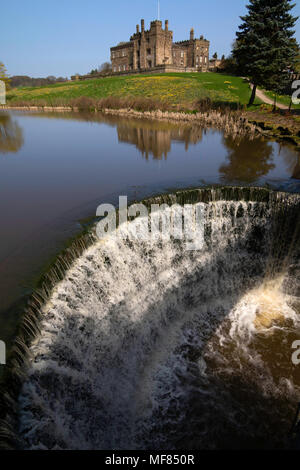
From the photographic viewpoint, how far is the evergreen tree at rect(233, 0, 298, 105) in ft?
66.3

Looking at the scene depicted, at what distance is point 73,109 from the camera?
35.0 meters

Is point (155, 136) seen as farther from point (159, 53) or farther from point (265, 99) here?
point (159, 53)

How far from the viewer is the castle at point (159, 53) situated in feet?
167

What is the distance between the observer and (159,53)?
52.0m

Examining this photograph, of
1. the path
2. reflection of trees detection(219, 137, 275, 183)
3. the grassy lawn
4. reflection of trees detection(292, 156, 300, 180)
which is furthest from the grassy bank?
reflection of trees detection(292, 156, 300, 180)

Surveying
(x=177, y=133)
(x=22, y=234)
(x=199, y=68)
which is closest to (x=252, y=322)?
(x=22, y=234)

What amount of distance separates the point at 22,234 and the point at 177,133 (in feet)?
46.9

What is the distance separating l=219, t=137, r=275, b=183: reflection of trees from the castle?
42893 millimetres

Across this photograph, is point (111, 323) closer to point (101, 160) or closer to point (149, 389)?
point (149, 389)

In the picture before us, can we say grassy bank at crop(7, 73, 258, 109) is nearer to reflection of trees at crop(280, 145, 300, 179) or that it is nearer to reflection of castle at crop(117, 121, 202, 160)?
reflection of castle at crop(117, 121, 202, 160)

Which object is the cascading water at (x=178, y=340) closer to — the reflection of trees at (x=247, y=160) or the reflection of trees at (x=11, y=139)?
the reflection of trees at (x=247, y=160)

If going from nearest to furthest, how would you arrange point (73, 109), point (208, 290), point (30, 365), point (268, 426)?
1. point (30, 365)
2. point (268, 426)
3. point (208, 290)
4. point (73, 109)

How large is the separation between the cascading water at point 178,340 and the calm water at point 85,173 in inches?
40.2

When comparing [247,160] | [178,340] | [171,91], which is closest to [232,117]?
[247,160]
